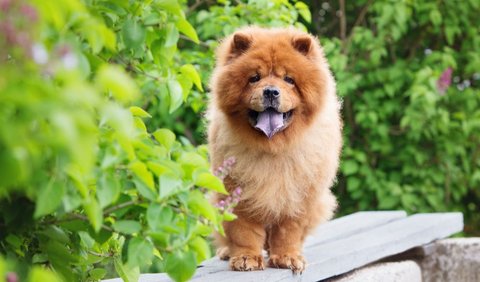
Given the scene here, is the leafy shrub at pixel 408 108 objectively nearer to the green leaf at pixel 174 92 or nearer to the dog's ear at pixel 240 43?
the dog's ear at pixel 240 43

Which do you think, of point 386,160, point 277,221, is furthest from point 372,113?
point 277,221

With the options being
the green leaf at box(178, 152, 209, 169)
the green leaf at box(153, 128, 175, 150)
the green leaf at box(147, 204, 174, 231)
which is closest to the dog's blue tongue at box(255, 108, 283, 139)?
the green leaf at box(153, 128, 175, 150)

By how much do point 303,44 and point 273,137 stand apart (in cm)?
40

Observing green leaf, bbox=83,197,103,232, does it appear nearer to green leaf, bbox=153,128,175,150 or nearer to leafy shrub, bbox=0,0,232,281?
leafy shrub, bbox=0,0,232,281

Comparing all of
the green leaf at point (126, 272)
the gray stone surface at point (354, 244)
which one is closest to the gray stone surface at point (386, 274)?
the gray stone surface at point (354, 244)

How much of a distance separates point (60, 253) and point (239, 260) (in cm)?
118

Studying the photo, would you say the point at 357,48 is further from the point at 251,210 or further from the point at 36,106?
the point at 36,106

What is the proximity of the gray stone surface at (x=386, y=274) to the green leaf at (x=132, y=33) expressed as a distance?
1832mm

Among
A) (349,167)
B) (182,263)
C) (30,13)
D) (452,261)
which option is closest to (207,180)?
(182,263)

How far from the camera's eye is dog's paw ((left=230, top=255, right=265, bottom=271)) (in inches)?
132

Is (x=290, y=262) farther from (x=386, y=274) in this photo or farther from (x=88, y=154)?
(x=88, y=154)

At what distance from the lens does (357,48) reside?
6578 millimetres

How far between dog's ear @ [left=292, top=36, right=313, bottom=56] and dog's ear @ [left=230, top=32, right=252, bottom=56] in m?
0.19

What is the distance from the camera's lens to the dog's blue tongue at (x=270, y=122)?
3258mm
